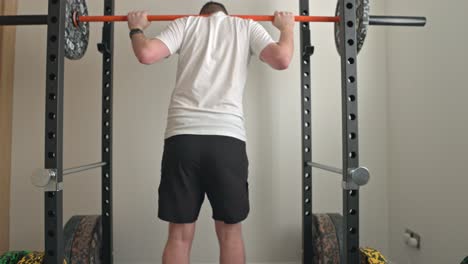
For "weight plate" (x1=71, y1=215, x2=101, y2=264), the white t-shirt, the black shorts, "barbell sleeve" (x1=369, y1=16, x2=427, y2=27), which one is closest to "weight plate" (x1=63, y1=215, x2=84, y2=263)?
"weight plate" (x1=71, y1=215, x2=101, y2=264)

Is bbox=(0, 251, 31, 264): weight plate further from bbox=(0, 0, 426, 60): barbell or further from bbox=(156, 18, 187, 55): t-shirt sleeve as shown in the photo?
bbox=(156, 18, 187, 55): t-shirt sleeve

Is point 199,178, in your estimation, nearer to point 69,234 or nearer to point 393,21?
point 69,234

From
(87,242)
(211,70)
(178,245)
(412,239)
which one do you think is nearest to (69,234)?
(87,242)

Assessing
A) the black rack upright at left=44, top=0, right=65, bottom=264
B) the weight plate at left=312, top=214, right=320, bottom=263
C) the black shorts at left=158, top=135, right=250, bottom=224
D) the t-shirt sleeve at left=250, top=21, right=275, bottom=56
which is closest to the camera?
the black rack upright at left=44, top=0, right=65, bottom=264

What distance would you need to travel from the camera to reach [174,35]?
1289 mm

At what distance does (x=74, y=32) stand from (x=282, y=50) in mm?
841

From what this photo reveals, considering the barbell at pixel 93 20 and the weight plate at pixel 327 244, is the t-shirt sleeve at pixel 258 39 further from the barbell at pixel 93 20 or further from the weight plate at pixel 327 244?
the weight plate at pixel 327 244

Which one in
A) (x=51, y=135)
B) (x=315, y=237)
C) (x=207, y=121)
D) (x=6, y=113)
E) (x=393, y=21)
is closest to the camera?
(x=51, y=135)

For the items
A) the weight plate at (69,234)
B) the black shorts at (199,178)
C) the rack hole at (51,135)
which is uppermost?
the rack hole at (51,135)

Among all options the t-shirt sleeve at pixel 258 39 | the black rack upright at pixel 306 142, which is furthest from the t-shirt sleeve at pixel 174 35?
the black rack upright at pixel 306 142

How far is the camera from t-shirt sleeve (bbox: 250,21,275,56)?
1.28 metres

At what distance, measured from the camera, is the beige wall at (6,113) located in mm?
1739

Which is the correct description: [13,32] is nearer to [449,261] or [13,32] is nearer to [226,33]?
[226,33]

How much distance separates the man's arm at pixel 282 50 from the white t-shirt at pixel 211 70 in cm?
3
